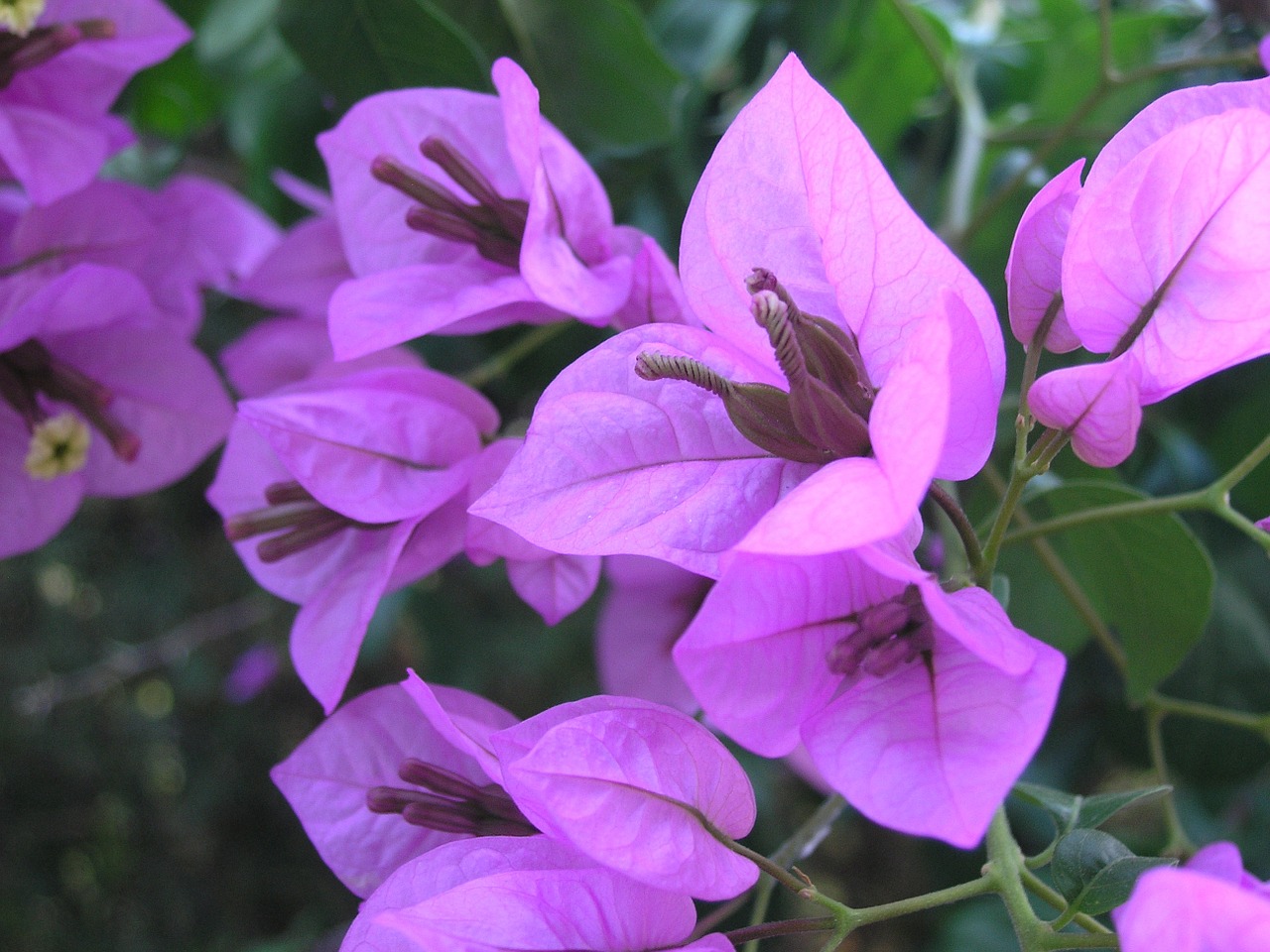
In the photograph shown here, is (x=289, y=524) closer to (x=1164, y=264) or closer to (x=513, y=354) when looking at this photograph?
(x=513, y=354)

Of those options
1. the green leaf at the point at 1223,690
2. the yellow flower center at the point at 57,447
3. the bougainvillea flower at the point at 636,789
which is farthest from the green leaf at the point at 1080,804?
the yellow flower center at the point at 57,447

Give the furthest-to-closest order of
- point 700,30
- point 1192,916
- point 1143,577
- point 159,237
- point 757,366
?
1. point 700,30
2. point 159,237
3. point 1143,577
4. point 757,366
5. point 1192,916

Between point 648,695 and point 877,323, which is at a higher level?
point 877,323

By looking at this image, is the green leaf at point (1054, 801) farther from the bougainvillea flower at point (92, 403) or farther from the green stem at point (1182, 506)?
the bougainvillea flower at point (92, 403)

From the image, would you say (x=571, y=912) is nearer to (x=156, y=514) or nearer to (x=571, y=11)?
(x=571, y=11)

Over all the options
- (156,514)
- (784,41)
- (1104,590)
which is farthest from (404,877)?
(156,514)

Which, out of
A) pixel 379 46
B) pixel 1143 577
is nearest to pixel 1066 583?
pixel 1143 577

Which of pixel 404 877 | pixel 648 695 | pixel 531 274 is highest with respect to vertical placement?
pixel 531 274
